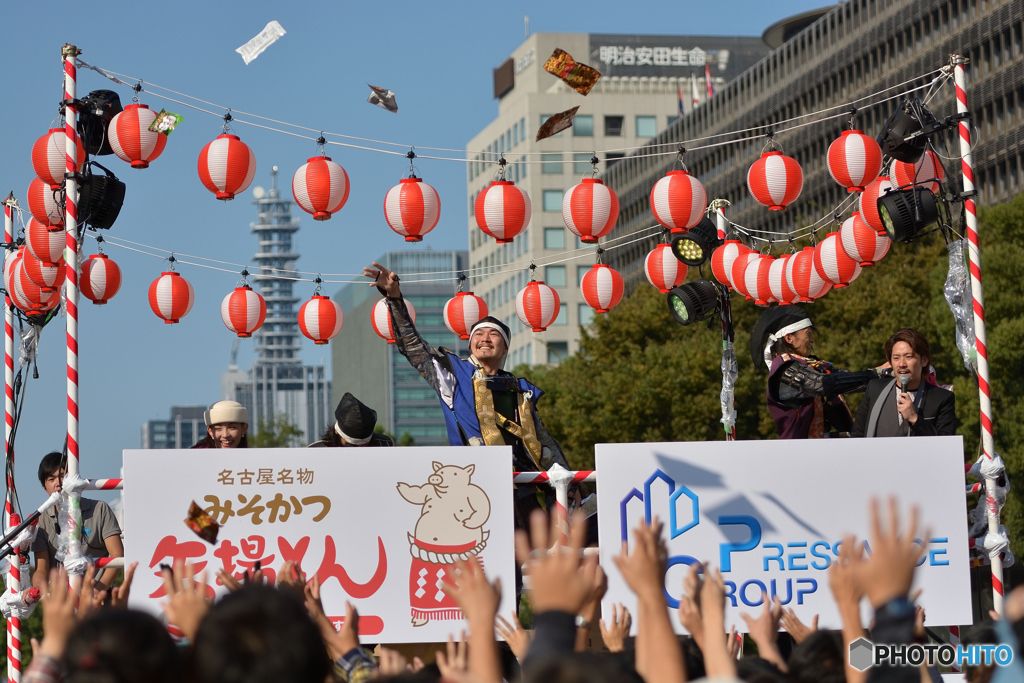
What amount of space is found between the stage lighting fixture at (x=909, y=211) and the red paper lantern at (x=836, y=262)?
2.97m

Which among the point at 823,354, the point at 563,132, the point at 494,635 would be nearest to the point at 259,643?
the point at 494,635

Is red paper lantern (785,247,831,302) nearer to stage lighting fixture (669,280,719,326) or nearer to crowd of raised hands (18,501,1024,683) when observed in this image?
stage lighting fixture (669,280,719,326)

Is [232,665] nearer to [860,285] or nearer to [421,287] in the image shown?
[860,285]

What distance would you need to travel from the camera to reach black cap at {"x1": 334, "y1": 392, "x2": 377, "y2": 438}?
21.0 feet

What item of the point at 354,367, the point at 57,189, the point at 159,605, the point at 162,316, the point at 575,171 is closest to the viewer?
the point at 159,605

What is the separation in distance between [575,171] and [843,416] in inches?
2742

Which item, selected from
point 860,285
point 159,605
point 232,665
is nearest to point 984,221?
point 860,285

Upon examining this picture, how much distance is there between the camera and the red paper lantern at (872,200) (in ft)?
31.1

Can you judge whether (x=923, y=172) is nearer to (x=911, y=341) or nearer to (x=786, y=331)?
(x=786, y=331)

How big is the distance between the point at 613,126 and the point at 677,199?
69509 mm

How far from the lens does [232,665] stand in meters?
2.41

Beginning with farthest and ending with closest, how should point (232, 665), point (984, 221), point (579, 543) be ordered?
1. point (984, 221)
2. point (579, 543)
3. point (232, 665)

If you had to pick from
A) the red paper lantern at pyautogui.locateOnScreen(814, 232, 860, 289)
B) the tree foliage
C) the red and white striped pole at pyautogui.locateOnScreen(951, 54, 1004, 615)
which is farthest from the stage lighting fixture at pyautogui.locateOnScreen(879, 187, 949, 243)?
the tree foliage

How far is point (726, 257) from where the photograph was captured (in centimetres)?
1245
